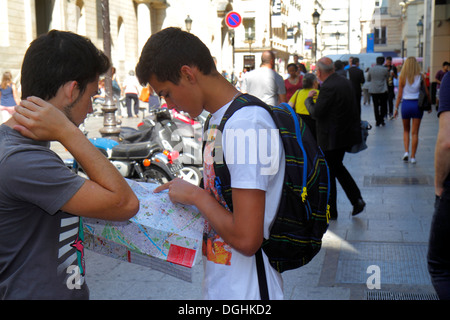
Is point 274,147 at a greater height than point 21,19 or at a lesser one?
lesser

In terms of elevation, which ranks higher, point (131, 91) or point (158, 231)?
point (158, 231)

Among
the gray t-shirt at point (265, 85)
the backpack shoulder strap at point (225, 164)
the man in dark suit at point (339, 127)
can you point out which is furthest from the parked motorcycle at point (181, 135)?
the backpack shoulder strap at point (225, 164)

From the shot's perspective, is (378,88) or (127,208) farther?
(378,88)

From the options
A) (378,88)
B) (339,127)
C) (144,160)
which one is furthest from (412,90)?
(378,88)

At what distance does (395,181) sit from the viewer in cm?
888

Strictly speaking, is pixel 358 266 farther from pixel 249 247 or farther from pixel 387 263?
pixel 249 247

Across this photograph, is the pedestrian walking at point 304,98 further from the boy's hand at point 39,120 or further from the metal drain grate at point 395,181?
the boy's hand at point 39,120

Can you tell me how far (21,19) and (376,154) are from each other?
16.3 meters

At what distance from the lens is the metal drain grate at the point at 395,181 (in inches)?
340

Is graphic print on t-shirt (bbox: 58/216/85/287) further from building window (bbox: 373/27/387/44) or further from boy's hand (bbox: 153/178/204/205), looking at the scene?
building window (bbox: 373/27/387/44)

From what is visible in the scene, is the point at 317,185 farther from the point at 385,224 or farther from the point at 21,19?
the point at 21,19

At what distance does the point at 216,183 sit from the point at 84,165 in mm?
445

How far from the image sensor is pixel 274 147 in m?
1.85

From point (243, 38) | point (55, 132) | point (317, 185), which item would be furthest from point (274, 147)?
point (243, 38)
